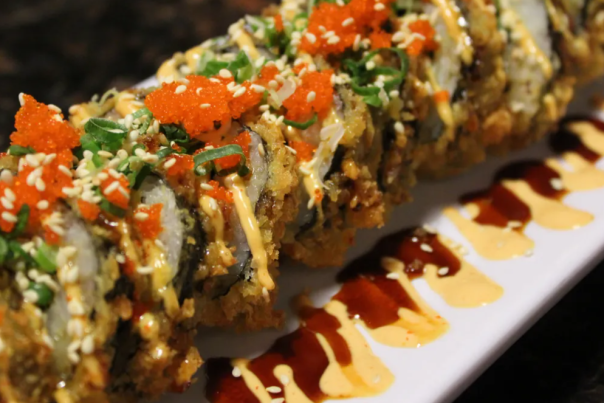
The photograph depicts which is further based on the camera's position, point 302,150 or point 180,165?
point 302,150

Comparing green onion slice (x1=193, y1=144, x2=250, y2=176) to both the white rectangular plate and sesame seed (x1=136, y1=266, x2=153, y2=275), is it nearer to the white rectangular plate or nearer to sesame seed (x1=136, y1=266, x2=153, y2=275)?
sesame seed (x1=136, y1=266, x2=153, y2=275)

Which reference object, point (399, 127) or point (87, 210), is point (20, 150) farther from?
point (399, 127)

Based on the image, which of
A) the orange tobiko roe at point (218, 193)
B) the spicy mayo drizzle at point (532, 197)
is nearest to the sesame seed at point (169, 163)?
the orange tobiko roe at point (218, 193)

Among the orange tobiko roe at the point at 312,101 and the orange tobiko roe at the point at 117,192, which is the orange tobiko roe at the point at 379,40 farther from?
the orange tobiko roe at the point at 117,192

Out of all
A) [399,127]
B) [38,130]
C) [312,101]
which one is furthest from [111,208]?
[399,127]

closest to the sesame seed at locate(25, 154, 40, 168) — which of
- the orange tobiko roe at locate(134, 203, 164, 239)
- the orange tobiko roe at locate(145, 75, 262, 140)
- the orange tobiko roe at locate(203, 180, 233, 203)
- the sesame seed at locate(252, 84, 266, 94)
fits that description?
the orange tobiko roe at locate(134, 203, 164, 239)
